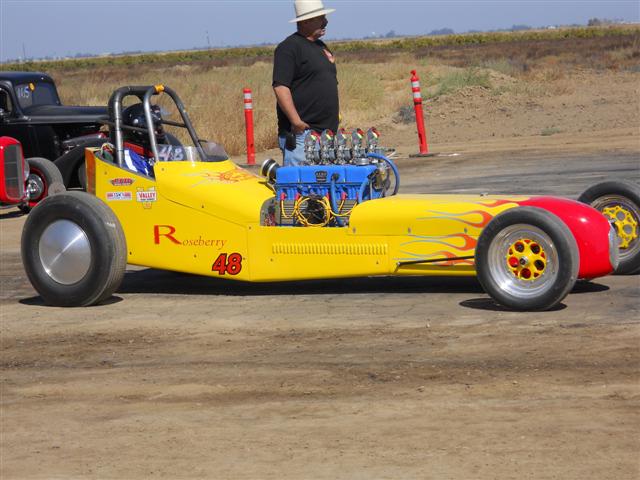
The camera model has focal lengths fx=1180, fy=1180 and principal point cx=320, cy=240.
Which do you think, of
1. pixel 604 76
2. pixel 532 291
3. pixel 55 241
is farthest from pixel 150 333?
pixel 604 76

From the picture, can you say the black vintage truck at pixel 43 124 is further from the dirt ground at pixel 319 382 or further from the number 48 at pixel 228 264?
the number 48 at pixel 228 264

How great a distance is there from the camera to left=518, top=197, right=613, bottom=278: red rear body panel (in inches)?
316

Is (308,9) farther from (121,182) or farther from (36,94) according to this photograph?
(36,94)

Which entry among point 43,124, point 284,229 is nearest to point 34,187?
point 43,124

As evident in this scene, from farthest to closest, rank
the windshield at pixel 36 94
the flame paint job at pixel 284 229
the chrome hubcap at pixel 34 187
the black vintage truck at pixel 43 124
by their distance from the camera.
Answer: the windshield at pixel 36 94
the black vintage truck at pixel 43 124
the chrome hubcap at pixel 34 187
the flame paint job at pixel 284 229

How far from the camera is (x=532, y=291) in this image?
7.92m

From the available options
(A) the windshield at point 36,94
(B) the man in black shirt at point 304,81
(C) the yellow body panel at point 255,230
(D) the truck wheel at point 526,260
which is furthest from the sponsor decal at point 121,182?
(A) the windshield at point 36,94

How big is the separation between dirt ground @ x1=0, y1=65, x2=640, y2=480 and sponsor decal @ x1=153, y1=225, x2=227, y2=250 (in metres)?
0.47

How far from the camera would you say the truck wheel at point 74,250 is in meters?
8.92

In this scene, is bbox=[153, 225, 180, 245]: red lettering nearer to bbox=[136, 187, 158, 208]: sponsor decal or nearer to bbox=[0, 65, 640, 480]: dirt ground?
bbox=[136, 187, 158, 208]: sponsor decal

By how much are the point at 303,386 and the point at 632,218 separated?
3738mm

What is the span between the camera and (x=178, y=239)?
911 cm

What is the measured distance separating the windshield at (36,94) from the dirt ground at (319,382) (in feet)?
28.5

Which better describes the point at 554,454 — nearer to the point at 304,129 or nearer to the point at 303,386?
the point at 303,386
